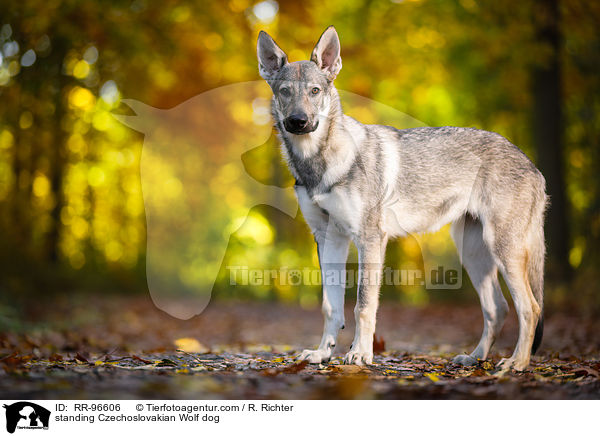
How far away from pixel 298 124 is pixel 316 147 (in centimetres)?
46

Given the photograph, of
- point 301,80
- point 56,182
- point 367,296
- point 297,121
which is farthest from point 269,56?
point 56,182

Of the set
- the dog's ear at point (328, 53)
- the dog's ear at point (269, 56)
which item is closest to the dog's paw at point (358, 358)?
the dog's ear at point (328, 53)

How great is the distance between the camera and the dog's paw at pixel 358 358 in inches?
165

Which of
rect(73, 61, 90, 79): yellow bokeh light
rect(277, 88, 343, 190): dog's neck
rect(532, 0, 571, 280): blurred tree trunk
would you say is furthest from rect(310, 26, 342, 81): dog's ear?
rect(73, 61, 90, 79): yellow bokeh light

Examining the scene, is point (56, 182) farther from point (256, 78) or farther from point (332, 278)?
point (332, 278)

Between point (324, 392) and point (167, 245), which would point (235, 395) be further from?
point (167, 245)

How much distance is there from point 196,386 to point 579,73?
12.4 m

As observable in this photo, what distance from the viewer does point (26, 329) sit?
24.5ft

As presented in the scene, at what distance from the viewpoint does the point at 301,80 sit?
4.45 meters

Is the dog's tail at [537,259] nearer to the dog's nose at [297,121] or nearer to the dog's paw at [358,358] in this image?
the dog's paw at [358,358]

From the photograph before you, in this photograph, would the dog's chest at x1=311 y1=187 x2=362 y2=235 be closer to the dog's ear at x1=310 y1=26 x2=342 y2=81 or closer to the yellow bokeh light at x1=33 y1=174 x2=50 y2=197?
the dog's ear at x1=310 y1=26 x2=342 y2=81

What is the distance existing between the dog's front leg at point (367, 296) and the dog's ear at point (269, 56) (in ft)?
5.84
